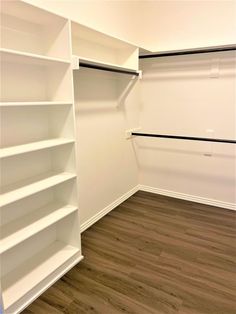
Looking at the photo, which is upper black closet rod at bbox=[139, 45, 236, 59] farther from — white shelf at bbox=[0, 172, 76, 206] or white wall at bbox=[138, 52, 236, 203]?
white shelf at bbox=[0, 172, 76, 206]

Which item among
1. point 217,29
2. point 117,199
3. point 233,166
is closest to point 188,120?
point 233,166

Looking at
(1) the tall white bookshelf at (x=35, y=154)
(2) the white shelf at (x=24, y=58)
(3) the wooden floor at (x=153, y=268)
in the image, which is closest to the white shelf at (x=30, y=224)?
(1) the tall white bookshelf at (x=35, y=154)

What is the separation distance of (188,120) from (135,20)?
1.40 m

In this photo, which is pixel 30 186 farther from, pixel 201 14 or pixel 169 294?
A: pixel 201 14

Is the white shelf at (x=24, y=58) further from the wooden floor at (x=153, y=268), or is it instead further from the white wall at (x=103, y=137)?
the wooden floor at (x=153, y=268)

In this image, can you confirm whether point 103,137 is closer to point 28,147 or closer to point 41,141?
point 41,141

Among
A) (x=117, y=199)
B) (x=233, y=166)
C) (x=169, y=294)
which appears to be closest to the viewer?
(x=169, y=294)

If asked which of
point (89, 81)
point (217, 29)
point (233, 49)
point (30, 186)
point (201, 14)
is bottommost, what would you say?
point (30, 186)

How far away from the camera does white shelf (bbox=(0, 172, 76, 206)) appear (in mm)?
1567

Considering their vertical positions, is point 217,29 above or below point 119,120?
above

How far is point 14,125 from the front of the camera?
5.84ft

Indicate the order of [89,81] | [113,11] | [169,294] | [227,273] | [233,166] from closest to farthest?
[169,294] < [227,273] < [89,81] < [113,11] < [233,166]

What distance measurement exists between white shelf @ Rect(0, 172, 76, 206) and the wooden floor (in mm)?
746

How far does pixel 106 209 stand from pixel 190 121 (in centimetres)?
149
